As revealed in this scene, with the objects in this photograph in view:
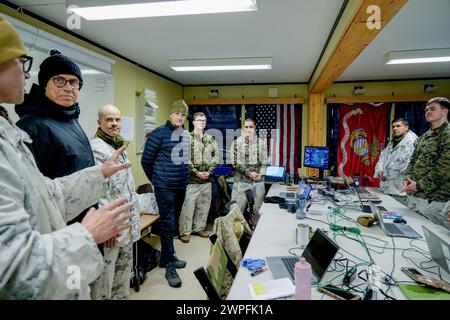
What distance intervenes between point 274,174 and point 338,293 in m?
3.44

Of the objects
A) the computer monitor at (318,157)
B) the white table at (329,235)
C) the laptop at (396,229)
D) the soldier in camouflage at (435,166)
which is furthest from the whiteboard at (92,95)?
the soldier in camouflage at (435,166)

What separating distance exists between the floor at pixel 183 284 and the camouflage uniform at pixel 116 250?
453mm

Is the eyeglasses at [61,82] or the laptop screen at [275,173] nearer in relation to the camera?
the eyeglasses at [61,82]

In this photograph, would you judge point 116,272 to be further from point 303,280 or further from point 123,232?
point 303,280

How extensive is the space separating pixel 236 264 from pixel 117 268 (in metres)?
0.93

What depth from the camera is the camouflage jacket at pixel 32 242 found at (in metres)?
0.64

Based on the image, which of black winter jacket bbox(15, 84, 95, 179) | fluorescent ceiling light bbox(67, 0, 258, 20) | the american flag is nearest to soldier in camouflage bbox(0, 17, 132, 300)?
black winter jacket bbox(15, 84, 95, 179)

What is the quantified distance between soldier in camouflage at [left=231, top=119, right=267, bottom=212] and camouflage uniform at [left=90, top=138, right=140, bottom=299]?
7.15 feet

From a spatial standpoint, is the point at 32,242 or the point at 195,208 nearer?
the point at 32,242

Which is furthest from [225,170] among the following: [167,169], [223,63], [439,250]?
[439,250]

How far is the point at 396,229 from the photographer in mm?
2141

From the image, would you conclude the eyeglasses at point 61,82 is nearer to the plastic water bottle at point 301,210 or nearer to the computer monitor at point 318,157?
the plastic water bottle at point 301,210
